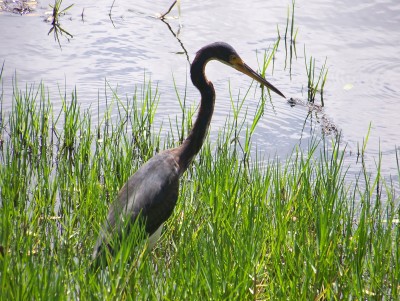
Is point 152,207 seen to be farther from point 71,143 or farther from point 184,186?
point 71,143

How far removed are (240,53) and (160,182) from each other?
360 cm

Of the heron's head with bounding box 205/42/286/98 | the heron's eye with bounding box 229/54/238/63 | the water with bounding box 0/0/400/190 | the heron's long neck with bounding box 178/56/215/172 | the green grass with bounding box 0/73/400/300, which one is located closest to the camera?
the green grass with bounding box 0/73/400/300

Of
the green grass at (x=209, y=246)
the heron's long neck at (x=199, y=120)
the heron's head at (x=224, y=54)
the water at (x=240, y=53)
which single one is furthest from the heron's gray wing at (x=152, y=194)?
the water at (x=240, y=53)

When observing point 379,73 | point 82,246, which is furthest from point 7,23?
point 82,246

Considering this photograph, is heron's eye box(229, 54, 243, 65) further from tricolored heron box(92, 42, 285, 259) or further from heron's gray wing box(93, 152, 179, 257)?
heron's gray wing box(93, 152, 179, 257)

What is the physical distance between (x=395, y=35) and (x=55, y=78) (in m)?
3.68

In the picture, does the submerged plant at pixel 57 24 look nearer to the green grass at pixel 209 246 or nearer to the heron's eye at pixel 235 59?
the green grass at pixel 209 246

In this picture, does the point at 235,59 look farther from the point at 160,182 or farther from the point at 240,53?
the point at 240,53

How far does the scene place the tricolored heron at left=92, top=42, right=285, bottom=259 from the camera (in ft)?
13.5

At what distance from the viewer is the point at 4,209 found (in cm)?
364

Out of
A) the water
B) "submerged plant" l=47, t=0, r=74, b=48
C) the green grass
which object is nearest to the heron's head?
the green grass

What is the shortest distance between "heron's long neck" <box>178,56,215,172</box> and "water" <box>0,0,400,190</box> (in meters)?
1.24

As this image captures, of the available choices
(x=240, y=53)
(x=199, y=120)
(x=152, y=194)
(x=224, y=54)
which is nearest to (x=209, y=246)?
(x=152, y=194)

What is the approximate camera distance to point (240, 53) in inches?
304
